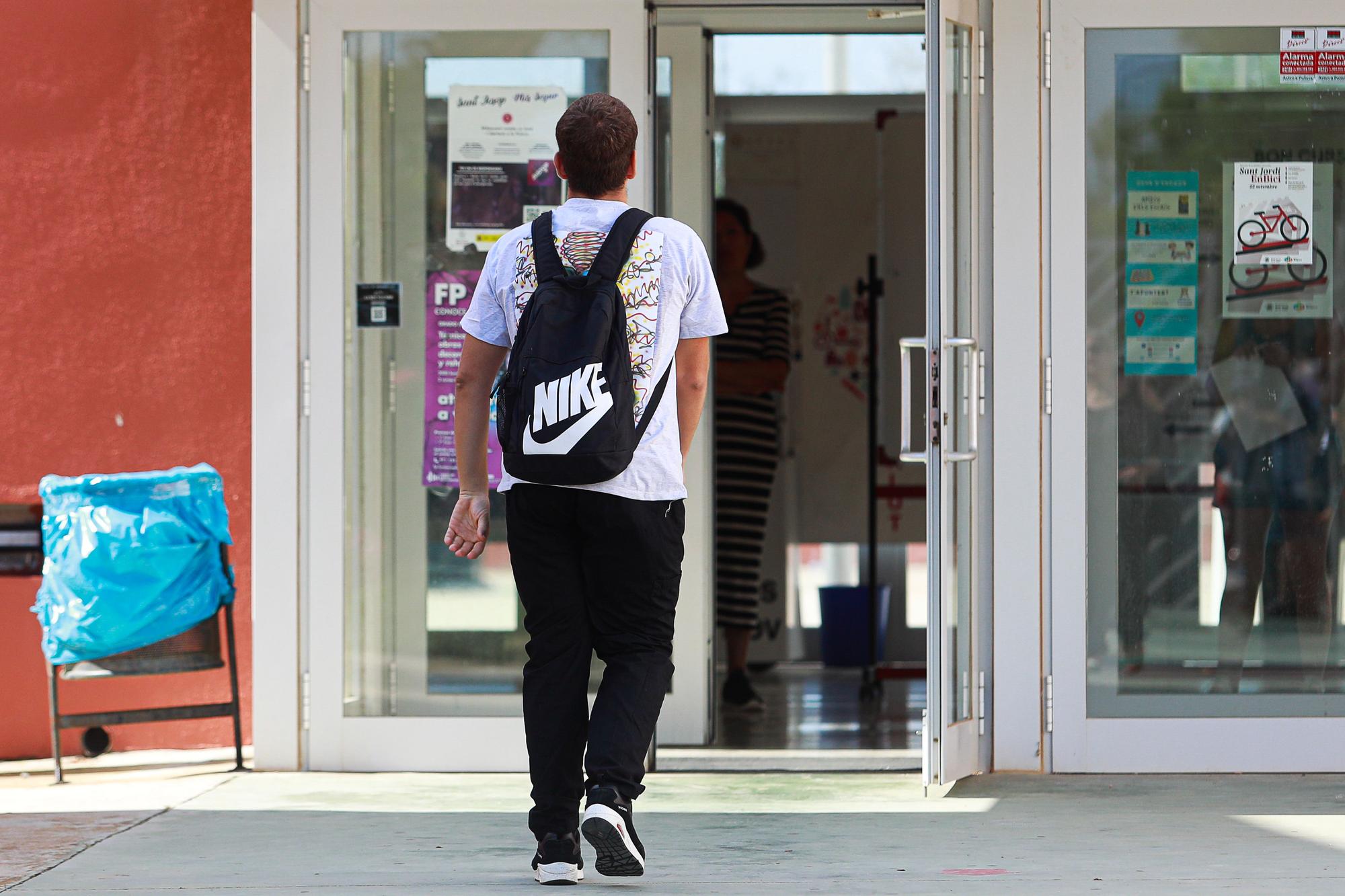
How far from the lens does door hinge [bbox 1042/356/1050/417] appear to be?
16.5ft

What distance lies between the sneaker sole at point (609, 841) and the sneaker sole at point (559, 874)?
0.49 ft

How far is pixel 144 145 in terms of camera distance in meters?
5.52

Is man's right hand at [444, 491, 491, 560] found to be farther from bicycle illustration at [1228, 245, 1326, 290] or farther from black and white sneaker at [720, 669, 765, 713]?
black and white sneaker at [720, 669, 765, 713]

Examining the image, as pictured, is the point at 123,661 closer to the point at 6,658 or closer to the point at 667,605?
the point at 6,658

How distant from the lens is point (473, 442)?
357 centimetres

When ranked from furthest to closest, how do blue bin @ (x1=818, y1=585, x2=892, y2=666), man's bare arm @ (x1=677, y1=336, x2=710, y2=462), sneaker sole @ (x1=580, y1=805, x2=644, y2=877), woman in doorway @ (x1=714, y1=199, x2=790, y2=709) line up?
blue bin @ (x1=818, y1=585, x2=892, y2=666)
woman in doorway @ (x1=714, y1=199, x2=790, y2=709)
man's bare arm @ (x1=677, y1=336, x2=710, y2=462)
sneaker sole @ (x1=580, y1=805, x2=644, y2=877)

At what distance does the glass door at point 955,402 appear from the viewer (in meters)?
4.60

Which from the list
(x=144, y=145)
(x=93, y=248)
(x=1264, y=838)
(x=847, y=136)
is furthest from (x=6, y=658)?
(x=847, y=136)

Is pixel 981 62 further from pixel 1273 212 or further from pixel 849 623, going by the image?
pixel 849 623

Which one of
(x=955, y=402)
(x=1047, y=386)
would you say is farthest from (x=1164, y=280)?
(x=955, y=402)

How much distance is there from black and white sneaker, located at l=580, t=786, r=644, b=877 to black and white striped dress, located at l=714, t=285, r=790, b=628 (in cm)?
327

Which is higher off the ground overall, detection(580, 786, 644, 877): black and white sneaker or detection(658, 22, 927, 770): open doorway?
detection(658, 22, 927, 770): open doorway

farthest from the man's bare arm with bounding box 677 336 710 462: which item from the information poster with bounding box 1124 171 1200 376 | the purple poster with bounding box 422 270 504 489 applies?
the information poster with bounding box 1124 171 1200 376

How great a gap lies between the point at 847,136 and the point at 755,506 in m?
2.28
